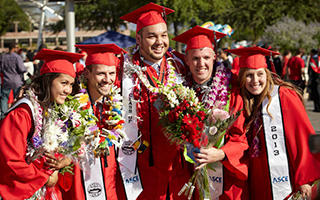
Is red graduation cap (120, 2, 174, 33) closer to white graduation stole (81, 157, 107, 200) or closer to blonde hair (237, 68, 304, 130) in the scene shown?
blonde hair (237, 68, 304, 130)

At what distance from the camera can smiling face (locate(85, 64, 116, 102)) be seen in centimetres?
395

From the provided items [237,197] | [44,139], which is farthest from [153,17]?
[237,197]

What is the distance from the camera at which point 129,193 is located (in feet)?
13.0

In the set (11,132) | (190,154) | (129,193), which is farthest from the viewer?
(129,193)

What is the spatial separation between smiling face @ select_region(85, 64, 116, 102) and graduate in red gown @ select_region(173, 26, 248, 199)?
80cm

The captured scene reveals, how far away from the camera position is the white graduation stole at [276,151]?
3986mm

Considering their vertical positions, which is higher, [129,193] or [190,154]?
[190,154]

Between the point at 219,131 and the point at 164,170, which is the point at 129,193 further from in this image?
the point at 219,131

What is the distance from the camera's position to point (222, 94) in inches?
157

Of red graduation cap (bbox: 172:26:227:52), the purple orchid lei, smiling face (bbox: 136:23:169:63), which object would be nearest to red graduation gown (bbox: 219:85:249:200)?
the purple orchid lei

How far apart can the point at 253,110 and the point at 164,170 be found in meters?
1.05

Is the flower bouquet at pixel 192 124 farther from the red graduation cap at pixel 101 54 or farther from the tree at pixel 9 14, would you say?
the tree at pixel 9 14

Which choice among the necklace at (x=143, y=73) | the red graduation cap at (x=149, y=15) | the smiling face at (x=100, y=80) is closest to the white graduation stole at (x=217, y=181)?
the necklace at (x=143, y=73)

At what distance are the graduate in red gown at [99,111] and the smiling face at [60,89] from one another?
300 mm
